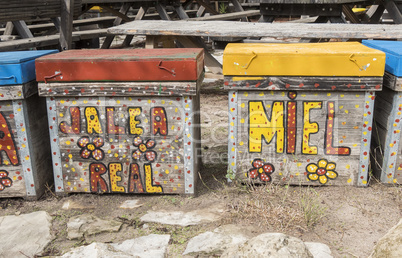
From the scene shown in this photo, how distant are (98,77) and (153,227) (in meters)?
1.07

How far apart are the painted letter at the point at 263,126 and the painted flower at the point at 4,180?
69.6 inches

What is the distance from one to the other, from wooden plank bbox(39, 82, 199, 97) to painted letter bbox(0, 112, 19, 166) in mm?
345

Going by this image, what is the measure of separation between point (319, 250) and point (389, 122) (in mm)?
1165

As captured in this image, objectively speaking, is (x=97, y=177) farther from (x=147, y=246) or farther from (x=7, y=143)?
(x=147, y=246)

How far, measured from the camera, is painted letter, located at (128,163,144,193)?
10.0 ft

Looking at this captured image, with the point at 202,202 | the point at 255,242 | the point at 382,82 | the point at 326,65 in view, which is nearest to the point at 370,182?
the point at 382,82

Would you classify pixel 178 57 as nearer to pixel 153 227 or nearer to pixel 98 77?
pixel 98 77

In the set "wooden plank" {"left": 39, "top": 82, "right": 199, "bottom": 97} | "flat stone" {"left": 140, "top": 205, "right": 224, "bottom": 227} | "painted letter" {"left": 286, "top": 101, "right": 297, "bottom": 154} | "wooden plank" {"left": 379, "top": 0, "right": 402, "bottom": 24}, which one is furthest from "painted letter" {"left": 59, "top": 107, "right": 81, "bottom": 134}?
"wooden plank" {"left": 379, "top": 0, "right": 402, "bottom": 24}

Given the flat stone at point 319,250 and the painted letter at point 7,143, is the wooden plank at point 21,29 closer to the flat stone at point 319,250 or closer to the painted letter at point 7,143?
the painted letter at point 7,143

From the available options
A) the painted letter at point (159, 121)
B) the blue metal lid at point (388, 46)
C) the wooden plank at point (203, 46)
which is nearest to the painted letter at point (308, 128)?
the blue metal lid at point (388, 46)

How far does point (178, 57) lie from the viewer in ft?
9.21

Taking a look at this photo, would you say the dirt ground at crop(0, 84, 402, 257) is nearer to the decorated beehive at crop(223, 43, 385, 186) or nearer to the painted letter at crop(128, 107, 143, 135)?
the decorated beehive at crop(223, 43, 385, 186)

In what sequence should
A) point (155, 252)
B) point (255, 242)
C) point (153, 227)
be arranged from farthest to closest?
point (153, 227) → point (155, 252) → point (255, 242)

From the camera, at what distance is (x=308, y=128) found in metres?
3.02
